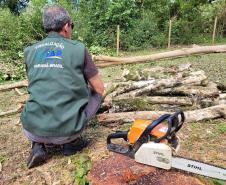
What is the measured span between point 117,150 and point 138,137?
34cm

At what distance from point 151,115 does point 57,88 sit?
1.55 m

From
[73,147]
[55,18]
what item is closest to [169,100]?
[73,147]

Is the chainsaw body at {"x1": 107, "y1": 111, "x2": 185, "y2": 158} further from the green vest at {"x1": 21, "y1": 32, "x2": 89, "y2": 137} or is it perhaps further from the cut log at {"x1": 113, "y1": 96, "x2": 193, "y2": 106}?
the cut log at {"x1": 113, "y1": 96, "x2": 193, "y2": 106}

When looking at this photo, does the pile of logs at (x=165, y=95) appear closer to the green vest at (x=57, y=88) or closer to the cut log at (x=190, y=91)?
the cut log at (x=190, y=91)

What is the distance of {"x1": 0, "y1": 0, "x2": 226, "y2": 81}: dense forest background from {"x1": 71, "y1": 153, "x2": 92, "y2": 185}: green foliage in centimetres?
707

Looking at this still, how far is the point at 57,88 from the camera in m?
2.87

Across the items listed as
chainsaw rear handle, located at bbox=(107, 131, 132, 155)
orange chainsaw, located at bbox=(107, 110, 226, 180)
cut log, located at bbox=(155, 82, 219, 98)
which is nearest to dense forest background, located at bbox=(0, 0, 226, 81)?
cut log, located at bbox=(155, 82, 219, 98)

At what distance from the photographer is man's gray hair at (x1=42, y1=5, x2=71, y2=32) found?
9.39ft

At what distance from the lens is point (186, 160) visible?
2434mm

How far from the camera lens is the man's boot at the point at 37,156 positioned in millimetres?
2986

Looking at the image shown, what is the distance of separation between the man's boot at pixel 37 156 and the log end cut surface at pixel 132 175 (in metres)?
→ 0.59

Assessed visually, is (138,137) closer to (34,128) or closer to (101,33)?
(34,128)

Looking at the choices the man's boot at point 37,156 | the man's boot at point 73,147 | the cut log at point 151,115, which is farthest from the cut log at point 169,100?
the man's boot at point 37,156

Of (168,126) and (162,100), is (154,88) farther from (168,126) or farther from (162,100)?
(168,126)
